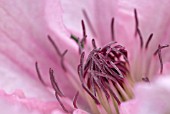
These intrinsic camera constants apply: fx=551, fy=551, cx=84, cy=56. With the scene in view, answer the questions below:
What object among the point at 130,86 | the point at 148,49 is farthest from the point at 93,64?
the point at 148,49

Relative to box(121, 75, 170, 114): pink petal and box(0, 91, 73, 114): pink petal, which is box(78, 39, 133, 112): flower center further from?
box(121, 75, 170, 114): pink petal

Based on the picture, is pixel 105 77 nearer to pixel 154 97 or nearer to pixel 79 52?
pixel 79 52

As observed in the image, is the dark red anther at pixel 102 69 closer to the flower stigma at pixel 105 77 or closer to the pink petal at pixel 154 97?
the flower stigma at pixel 105 77

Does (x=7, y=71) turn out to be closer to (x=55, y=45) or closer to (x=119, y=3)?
(x=55, y=45)

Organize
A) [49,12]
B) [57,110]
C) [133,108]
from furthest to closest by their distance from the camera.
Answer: [49,12]
[57,110]
[133,108]

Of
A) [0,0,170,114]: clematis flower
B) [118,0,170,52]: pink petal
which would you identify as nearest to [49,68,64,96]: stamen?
[0,0,170,114]: clematis flower

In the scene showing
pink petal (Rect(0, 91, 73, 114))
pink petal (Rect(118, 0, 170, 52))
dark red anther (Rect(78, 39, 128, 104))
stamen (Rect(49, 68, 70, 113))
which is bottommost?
pink petal (Rect(0, 91, 73, 114))

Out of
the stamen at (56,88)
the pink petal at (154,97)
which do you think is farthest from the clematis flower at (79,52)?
the pink petal at (154,97)
